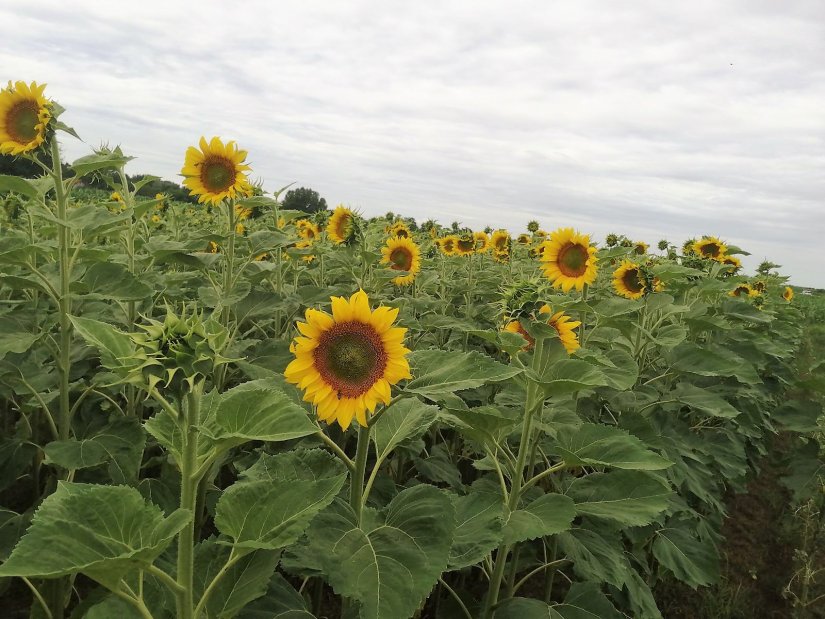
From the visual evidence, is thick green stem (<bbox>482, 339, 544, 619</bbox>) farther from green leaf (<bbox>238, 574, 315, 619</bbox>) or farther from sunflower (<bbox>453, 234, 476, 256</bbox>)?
sunflower (<bbox>453, 234, 476, 256</bbox>)

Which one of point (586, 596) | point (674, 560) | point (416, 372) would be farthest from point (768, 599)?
point (416, 372)

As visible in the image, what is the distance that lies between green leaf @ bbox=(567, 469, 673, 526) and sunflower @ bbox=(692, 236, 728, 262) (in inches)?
206

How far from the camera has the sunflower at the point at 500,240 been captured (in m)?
7.37

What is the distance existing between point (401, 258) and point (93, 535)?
14.1 ft

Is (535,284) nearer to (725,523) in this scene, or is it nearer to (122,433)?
(122,433)

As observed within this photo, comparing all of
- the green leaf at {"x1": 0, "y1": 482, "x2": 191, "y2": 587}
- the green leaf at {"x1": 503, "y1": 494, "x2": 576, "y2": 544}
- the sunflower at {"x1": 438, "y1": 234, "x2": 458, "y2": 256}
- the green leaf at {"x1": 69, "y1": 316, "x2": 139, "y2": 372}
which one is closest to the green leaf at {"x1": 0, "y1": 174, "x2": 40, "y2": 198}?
the green leaf at {"x1": 69, "y1": 316, "x2": 139, "y2": 372}

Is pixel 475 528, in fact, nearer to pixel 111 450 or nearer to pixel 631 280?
pixel 111 450

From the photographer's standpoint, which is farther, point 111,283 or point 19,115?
point 19,115

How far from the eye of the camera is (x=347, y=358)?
1695 millimetres

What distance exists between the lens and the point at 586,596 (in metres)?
2.13

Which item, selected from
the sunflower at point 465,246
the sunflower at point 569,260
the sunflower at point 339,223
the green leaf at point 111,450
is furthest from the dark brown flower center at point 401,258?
the green leaf at point 111,450

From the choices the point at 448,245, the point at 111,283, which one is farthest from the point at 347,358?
the point at 448,245

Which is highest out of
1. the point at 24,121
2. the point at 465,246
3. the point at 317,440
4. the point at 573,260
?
the point at 24,121

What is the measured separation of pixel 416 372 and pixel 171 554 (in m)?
0.84
